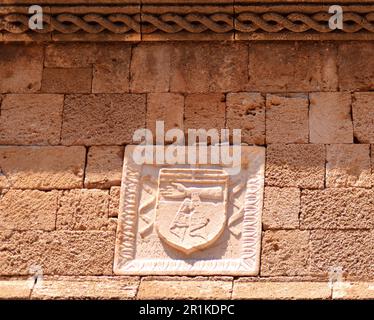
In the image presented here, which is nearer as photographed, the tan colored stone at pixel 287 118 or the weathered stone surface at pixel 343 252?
the weathered stone surface at pixel 343 252

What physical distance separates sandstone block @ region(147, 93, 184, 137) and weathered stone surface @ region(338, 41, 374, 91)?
3.64ft

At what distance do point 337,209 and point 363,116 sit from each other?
0.73m

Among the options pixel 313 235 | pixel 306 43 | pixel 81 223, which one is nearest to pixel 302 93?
pixel 306 43

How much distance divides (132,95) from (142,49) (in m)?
0.39

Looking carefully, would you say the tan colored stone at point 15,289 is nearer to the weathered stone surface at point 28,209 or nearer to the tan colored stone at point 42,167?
the weathered stone surface at point 28,209

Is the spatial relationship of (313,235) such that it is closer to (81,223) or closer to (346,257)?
(346,257)

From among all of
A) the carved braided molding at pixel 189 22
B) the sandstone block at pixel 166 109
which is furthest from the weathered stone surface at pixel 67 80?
the sandstone block at pixel 166 109

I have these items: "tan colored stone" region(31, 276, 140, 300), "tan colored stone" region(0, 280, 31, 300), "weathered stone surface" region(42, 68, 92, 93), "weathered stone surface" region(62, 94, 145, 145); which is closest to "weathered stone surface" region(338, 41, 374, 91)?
"weathered stone surface" region(62, 94, 145, 145)

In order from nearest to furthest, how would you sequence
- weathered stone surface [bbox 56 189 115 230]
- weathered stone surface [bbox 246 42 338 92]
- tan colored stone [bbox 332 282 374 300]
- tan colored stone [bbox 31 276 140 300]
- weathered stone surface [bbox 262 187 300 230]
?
tan colored stone [bbox 332 282 374 300], tan colored stone [bbox 31 276 140 300], weathered stone surface [bbox 262 187 300 230], weathered stone surface [bbox 56 189 115 230], weathered stone surface [bbox 246 42 338 92]

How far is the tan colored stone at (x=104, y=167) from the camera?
7559mm

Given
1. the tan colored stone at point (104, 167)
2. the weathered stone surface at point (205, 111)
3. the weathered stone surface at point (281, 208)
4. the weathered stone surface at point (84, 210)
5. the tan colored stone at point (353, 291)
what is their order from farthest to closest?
the weathered stone surface at point (205, 111) → the tan colored stone at point (104, 167) → the weathered stone surface at point (84, 210) → the weathered stone surface at point (281, 208) → the tan colored stone at point (353, 291)

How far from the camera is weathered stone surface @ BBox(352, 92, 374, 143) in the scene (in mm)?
7598

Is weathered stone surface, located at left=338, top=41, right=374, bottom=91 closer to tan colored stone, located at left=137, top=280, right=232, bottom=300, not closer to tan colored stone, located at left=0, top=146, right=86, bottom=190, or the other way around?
tan colored stone, located at left=137, top=280, right=232, bottom=300
